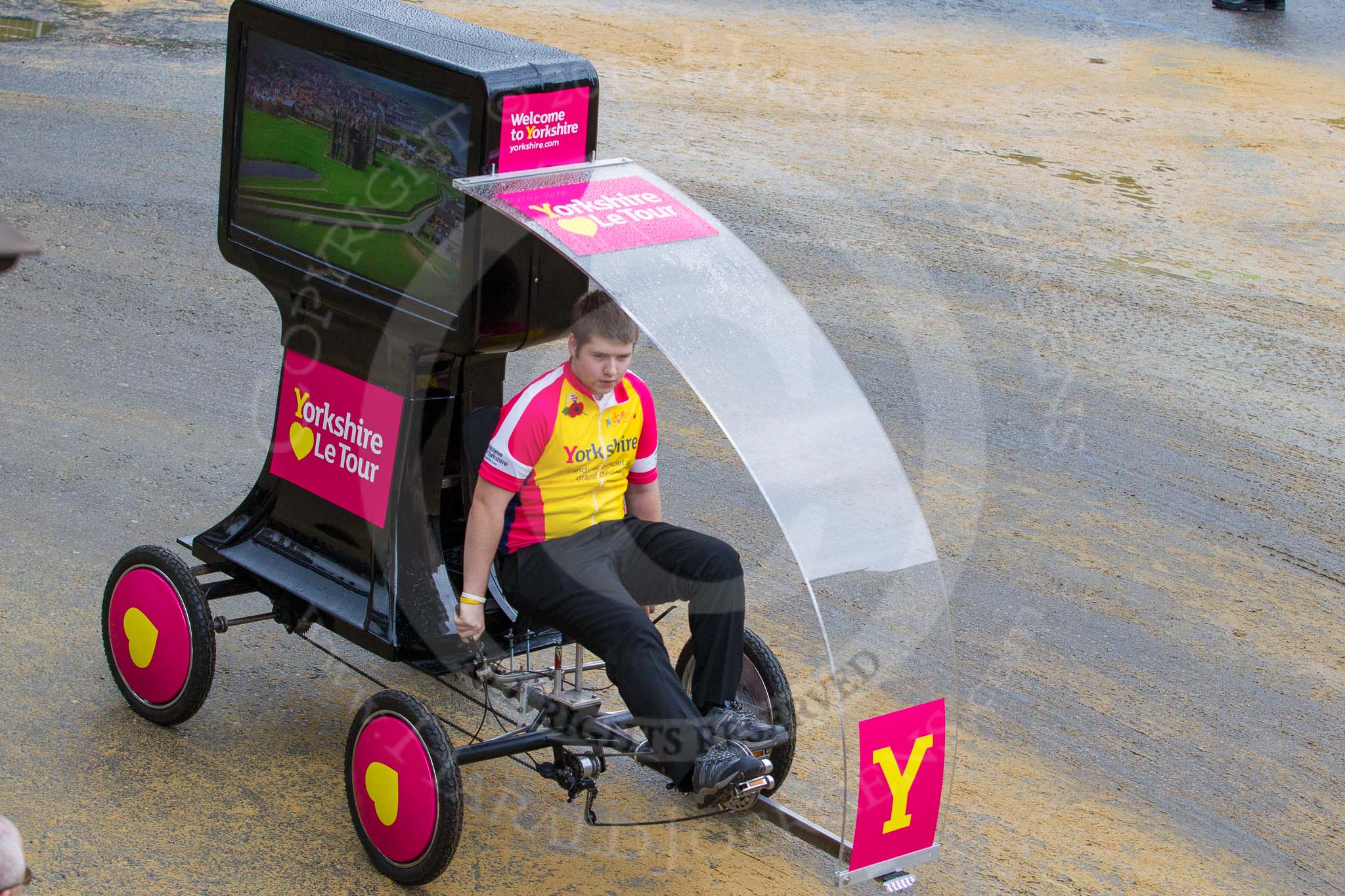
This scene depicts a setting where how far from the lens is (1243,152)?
1371cm

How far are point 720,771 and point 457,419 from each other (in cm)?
152

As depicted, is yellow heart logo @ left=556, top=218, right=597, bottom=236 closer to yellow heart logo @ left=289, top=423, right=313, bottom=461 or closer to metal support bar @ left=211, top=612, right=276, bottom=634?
yellow heart logo @ left=289, top=423, right=313, bottom=461

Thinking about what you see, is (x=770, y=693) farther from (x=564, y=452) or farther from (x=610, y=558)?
(x=564, y=452)

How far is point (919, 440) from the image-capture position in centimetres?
799

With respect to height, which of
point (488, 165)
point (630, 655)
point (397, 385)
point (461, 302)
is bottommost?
point (630, 655)

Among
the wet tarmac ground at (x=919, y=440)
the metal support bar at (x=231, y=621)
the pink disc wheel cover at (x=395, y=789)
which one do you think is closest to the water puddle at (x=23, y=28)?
the wet tarmac ground at (x=919, y=440)

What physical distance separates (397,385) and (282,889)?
5.16 ft

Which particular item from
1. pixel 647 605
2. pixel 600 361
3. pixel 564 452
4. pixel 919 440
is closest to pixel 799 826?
pixel 647 605

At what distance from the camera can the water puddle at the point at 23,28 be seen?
14094 millimetres

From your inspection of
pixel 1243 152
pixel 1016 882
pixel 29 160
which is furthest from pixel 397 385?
pixel 1243 152

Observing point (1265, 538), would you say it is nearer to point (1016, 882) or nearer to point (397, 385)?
point (1016, 882)

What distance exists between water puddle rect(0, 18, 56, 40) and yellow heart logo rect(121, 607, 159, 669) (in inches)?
428

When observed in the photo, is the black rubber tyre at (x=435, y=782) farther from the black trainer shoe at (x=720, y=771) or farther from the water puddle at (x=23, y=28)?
the water puddle at (x=23, y=28)

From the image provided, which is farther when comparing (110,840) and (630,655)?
(110,840)
